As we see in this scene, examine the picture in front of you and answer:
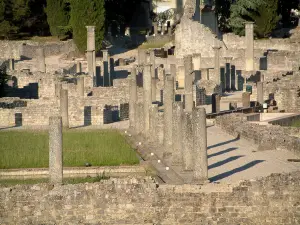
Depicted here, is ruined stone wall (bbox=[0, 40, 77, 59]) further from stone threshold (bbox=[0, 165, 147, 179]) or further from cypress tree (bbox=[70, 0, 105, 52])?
stone threshold (bbox=[0, 165, 147, 179])

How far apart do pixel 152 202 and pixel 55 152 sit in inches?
107

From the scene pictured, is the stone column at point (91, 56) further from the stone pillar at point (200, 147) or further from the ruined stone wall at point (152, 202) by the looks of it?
the ruined stone wall at point (152, 202)

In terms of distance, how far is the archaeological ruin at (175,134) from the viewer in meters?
29.9

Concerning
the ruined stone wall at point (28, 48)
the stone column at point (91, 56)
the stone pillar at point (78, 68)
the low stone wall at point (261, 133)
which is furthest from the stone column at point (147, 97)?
the ruined stone wall at point (28, 48)

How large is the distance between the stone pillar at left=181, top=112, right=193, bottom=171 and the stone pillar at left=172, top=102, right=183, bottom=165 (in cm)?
85

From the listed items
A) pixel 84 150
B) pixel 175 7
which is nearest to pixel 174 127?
pixel 84 150

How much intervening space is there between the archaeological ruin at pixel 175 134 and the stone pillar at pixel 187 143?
0.13 feet

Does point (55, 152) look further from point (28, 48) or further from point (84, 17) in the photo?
point (28, 48)

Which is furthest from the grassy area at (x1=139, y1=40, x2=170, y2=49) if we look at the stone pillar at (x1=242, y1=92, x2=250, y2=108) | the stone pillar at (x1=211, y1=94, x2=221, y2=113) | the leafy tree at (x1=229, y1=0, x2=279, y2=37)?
the stone pillar at (x1=211, y1=94, x2=221, y2=113)

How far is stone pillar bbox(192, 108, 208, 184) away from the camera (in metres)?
31.2

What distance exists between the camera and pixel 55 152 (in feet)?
102

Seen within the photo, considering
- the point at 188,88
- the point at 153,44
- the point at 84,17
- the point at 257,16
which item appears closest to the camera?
the point at 188,88

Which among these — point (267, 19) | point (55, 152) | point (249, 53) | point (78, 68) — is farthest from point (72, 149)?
point (267, 19)

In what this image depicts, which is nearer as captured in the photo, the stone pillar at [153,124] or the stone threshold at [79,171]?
the stone threshold at [79,171]
